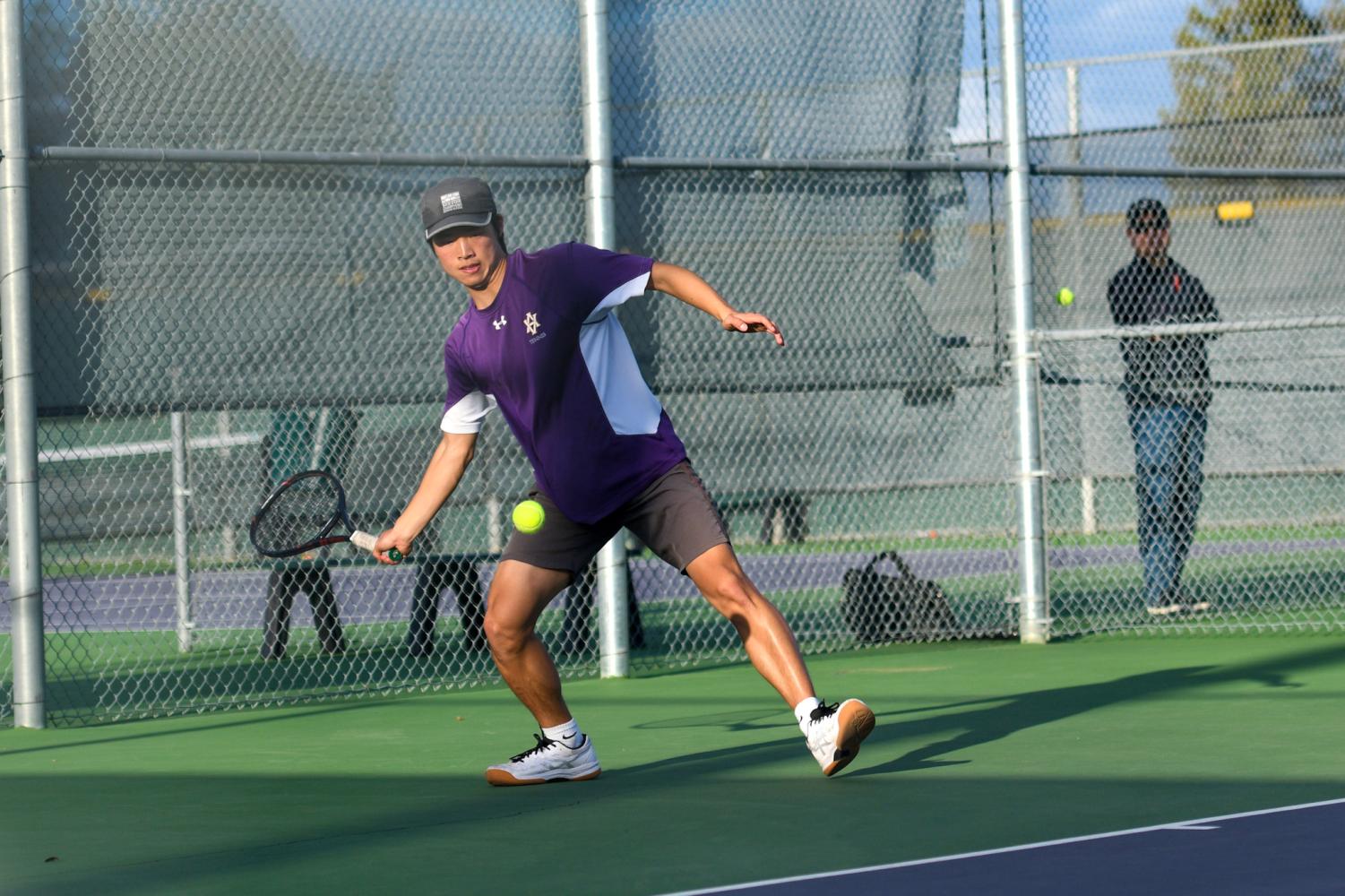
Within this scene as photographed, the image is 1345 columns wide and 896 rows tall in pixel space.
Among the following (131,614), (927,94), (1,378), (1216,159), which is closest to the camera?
(1,378)

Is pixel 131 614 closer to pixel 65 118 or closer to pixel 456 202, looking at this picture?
pixel 65 118

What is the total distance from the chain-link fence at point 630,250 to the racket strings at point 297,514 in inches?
61.3

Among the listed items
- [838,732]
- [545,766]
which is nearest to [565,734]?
[545,766]

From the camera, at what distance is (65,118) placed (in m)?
7.73

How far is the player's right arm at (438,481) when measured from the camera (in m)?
5.70

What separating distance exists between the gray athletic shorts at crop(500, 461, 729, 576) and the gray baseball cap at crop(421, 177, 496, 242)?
0.89m

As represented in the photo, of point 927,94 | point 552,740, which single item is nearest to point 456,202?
point 552,740

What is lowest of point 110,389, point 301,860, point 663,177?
point 301,860

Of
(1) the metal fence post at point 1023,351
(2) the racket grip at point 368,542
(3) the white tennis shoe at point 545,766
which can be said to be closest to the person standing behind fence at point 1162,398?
(1) the metal fence post at point 1023,351

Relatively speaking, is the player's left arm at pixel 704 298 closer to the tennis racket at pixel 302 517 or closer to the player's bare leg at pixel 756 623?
the player's bare leg at pixel 756 623

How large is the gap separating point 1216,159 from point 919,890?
7908mm

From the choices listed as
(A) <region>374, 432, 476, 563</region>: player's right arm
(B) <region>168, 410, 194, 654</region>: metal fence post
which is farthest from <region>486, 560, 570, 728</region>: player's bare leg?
(B) <region>168, 410, 194, 654</region>: metal fence post

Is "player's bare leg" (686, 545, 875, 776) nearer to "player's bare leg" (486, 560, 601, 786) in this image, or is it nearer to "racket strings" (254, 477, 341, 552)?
"player's bare leg" (486, 560, 601, 786)

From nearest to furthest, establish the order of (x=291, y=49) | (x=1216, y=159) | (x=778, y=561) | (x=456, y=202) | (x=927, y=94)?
1. (x=456, y=202)
2. (x=291, y=49)
3. (x=927, y=94)
4. (x=1216, y=159)
5. (x=778, y=561)
